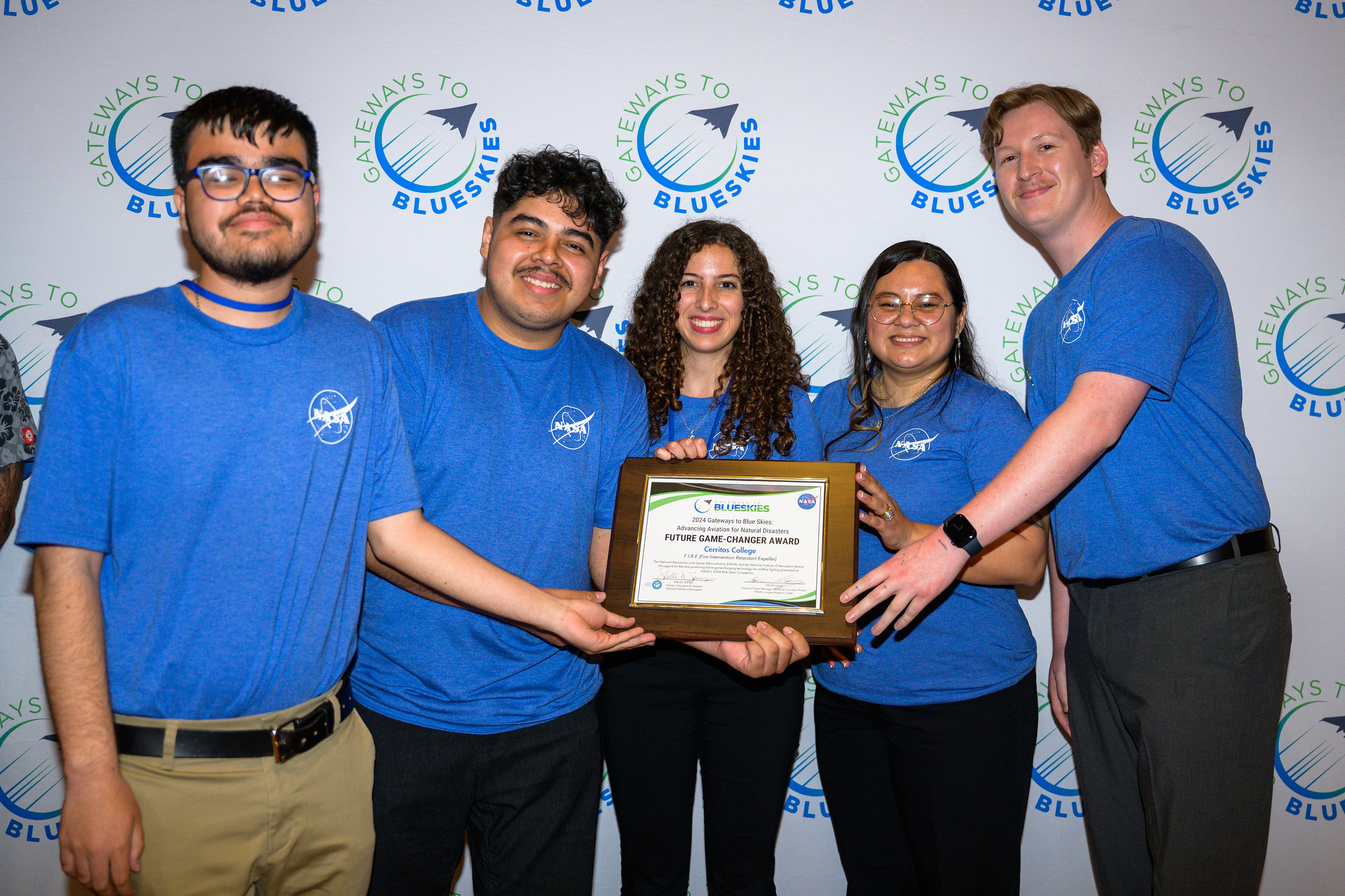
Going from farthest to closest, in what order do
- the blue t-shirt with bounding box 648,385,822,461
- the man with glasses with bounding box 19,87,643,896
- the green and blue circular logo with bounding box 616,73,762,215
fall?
1. the green and blue circular logo with bounding box 616,73,762,215
2. the blue t-shirt with bounding box 648,385,822,461
3. the man with glasses with bounding box 19,87,643,896

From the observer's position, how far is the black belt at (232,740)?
1.44 meters

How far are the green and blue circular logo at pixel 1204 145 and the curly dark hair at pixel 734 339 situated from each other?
1518 millimetres

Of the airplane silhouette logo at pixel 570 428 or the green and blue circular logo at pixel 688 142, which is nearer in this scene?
the airplane silhouette logo at pixel 570 428

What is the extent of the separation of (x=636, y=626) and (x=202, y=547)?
94cm

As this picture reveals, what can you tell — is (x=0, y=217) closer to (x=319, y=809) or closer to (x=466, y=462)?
(x=466, y=462)

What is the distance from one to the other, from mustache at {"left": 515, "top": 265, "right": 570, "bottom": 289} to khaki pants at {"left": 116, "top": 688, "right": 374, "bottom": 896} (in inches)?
42.8

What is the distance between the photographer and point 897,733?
6.91 ft

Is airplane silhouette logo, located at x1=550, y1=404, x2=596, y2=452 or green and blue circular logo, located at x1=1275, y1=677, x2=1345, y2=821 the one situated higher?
airplane silhouette logo, located at x1=550, y1=404, x2=596, y2=452

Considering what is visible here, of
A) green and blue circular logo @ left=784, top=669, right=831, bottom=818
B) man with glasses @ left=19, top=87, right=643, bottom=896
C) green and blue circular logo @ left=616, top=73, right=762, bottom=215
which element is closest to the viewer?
man with glasses @ left=19, top=87, right=643, bottom=896

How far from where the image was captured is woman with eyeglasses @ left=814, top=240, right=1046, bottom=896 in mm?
2039

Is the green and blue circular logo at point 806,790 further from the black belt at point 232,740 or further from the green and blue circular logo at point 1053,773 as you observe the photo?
the black belt at point 232,740

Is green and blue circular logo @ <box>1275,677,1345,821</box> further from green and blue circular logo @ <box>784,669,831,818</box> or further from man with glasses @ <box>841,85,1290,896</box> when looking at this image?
green and blue circular logo @ <box>784,669,831,818</box>
